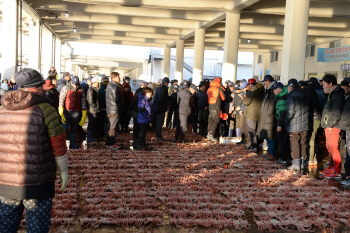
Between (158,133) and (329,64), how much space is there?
17802 mm

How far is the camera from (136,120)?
361 inches

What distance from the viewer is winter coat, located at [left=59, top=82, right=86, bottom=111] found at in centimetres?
830

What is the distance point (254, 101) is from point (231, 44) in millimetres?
7108

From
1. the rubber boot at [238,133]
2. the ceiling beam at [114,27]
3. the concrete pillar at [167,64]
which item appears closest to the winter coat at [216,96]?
the rubber boot at [238,133]

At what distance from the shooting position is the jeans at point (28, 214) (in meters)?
2.88

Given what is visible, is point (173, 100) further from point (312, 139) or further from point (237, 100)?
point (312, 139)

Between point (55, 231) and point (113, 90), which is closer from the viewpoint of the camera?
point (55, 231)

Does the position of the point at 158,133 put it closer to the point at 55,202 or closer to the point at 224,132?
the point at 224,132

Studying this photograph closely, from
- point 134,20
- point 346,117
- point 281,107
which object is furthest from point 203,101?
point 134,20

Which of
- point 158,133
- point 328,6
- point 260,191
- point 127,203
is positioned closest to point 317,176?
point 260,191

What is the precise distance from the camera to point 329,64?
944 inches

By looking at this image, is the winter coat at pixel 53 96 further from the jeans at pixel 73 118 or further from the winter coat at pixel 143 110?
the winter coat at pixel 143 110

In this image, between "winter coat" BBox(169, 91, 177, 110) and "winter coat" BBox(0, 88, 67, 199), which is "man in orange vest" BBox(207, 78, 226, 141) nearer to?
"winter coat" BBox(169, 91, 177, 110)

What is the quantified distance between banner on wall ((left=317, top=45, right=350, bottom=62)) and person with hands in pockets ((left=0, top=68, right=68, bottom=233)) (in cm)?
1664
